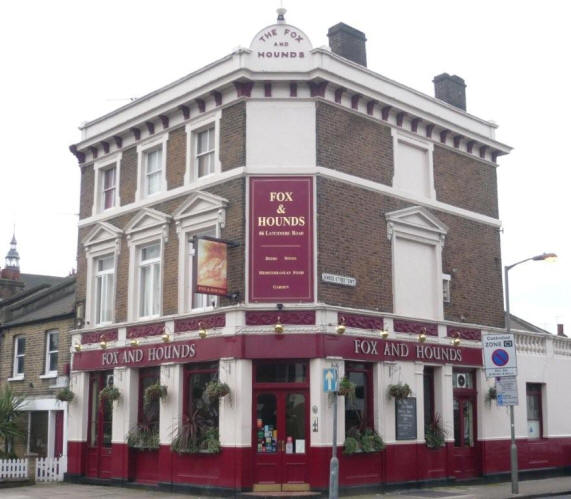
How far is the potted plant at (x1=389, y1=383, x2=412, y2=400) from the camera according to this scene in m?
21.2

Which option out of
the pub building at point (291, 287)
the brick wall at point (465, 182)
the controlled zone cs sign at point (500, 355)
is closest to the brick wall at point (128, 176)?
the pub building at point (291, 287)

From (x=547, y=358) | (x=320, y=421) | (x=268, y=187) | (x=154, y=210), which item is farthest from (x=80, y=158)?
(x=547, y=358)

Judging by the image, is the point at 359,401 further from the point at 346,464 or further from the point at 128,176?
the point at 128,176

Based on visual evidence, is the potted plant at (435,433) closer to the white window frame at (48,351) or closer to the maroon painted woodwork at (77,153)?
the white window frame at (48,351)

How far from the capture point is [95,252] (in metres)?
25.9

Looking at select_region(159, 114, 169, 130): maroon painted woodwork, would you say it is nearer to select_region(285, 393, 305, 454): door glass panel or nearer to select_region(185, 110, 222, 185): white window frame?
select_region(185, 110, 222, 185): white window frame

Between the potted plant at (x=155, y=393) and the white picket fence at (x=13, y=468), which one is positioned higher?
the potted plant at (x=155, y=393)

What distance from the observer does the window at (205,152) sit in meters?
22.5

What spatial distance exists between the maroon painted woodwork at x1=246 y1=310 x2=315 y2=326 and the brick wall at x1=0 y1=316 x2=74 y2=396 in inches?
370

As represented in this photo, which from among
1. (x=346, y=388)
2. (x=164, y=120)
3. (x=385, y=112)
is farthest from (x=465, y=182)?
(x=164, y=120)

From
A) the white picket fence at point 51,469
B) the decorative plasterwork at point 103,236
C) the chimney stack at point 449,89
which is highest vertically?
the chimney stack at point 449,89

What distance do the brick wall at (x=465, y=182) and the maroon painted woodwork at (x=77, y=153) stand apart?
37.1 ft

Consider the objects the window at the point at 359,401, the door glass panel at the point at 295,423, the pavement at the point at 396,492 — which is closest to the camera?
the door glass panel at the point at 295,423

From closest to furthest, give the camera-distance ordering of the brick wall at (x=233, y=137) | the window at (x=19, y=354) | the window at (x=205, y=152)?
1. the brick wall at (x=233, y=137)
2. the window at (x=205, y=152)
3. the window at (x=19, y=354)
